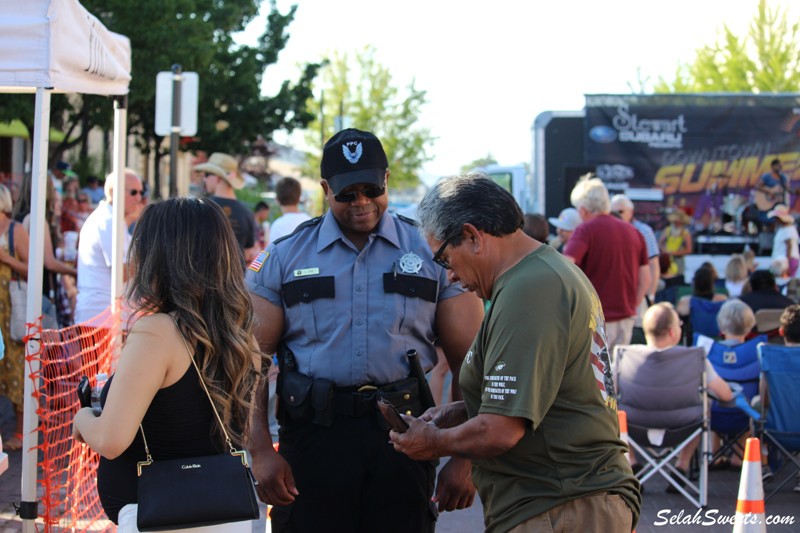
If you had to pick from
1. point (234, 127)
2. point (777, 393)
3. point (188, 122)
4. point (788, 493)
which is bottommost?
point (788, 493)

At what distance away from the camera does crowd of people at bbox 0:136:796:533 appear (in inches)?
110

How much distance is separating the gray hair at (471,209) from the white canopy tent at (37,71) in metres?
2.74

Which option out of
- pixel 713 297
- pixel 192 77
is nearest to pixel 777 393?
pixel 713 297

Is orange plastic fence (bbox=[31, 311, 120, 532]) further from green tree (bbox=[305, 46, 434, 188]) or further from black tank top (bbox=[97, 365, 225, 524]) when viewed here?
green tree (bbox=[305, 46, 434, 188])

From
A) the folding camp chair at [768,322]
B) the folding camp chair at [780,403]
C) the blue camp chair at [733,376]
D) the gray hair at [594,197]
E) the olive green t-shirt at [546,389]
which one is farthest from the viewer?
the folding camp chair at [768,322]

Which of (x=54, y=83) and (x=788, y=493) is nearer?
(x=54, y=83)

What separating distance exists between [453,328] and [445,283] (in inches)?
6.9

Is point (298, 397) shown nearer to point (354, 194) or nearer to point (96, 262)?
point (354, 194)

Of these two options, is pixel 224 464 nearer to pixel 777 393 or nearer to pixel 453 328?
pixel 453 328

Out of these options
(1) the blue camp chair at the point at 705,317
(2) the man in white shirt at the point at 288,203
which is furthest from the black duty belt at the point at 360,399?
(1) the blue camp chair at the point at 705,317

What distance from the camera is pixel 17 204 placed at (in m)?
8.66

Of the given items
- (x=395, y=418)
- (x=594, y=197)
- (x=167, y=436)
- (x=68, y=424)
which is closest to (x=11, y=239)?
(x=68, y=424)

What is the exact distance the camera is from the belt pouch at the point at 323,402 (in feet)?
11.6

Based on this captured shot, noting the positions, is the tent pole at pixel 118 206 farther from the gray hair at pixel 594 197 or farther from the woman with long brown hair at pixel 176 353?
the gray hair at pixel 594 197
